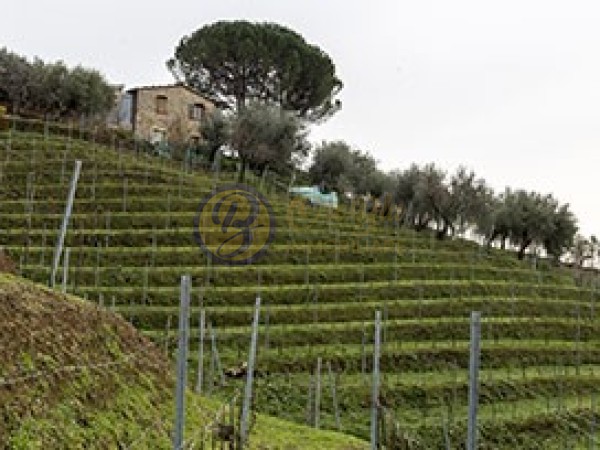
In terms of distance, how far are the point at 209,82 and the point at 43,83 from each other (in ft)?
42.5

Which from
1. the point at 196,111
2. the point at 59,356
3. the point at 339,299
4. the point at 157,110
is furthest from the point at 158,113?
the point at 59,356

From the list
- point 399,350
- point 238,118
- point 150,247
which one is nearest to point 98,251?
point 150,247

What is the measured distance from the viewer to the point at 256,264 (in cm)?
2511

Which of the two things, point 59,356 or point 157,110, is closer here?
point 59,356

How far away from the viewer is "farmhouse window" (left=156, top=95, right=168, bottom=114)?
49.5 meters

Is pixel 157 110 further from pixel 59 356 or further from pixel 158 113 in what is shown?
pixel 59 356

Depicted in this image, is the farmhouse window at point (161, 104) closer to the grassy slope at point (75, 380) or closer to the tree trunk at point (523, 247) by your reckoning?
the tree trunk at point (523, 247)

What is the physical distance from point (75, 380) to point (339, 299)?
665 inches

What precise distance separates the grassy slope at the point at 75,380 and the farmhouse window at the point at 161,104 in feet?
137

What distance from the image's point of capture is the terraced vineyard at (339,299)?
1628 centimetres

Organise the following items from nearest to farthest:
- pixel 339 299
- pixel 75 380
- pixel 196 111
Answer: pixel 75 380 → pixel 339 299 → pixel 196 111

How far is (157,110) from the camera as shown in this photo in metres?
49.5

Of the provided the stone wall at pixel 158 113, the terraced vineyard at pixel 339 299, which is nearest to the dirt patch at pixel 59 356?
the terraced vineyard at pixel 339 299

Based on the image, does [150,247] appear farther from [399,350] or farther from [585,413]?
[585,413]
